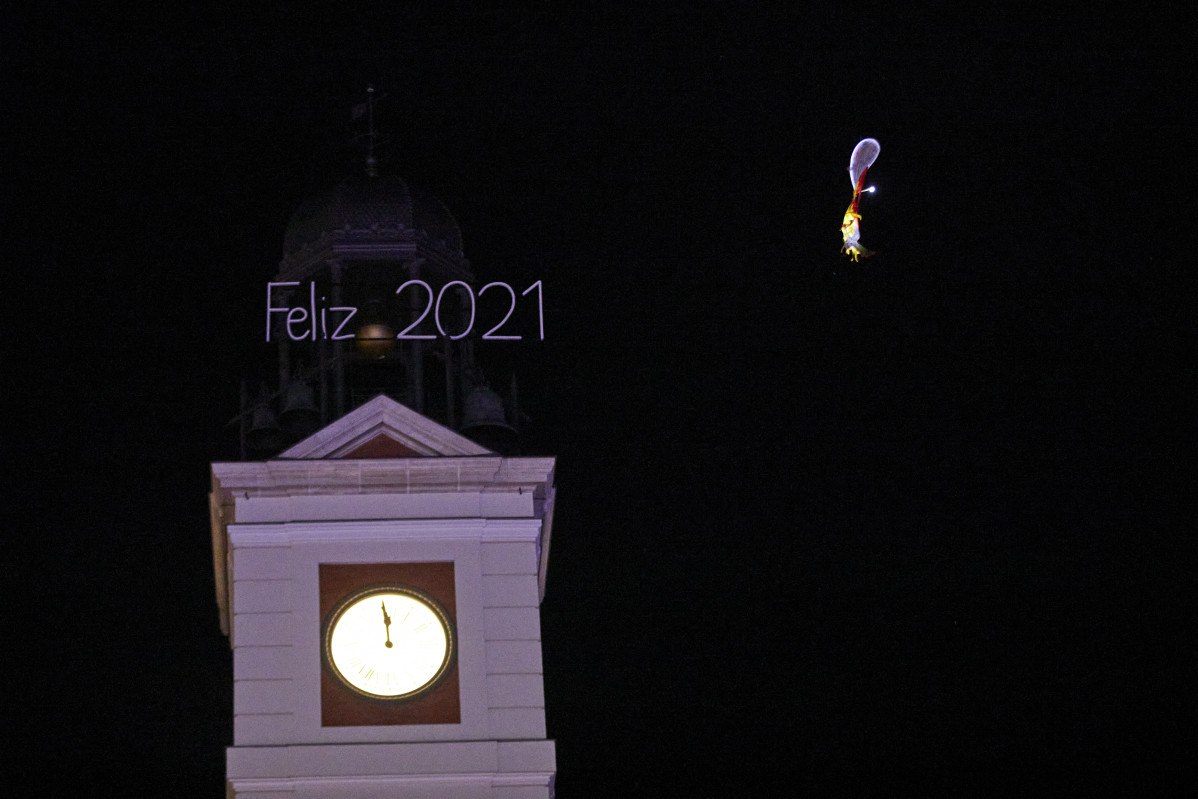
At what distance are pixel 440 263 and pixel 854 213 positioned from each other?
5.00 meters

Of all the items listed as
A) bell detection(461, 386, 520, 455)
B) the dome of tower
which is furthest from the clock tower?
the dome of tower

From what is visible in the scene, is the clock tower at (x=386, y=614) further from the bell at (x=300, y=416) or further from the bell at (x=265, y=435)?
the bell at (x=300, y=416)

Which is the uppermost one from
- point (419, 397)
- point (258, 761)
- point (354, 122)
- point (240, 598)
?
point (354, 122)

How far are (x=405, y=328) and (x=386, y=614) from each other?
4297 millimetres

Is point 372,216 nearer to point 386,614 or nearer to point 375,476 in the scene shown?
point 375,476

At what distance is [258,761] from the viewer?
28031mm

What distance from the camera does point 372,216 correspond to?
1265 inches

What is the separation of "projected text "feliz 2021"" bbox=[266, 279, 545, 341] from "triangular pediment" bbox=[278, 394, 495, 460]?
123 centimetres

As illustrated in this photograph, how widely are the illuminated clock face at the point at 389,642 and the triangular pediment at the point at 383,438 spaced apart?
171 centimetres

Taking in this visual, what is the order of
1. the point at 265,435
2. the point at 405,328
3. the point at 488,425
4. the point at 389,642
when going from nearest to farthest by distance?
the point at 389,642 → the point at 488,425 → the point at 265,435 → the point at 405,328

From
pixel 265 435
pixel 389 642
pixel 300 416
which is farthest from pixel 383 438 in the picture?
pixel 389 642

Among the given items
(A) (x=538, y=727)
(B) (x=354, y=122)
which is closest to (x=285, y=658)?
(A) (x=538, y=727)

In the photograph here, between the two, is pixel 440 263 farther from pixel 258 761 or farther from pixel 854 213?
pixel 258 761

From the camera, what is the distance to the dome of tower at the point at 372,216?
32.0 m
